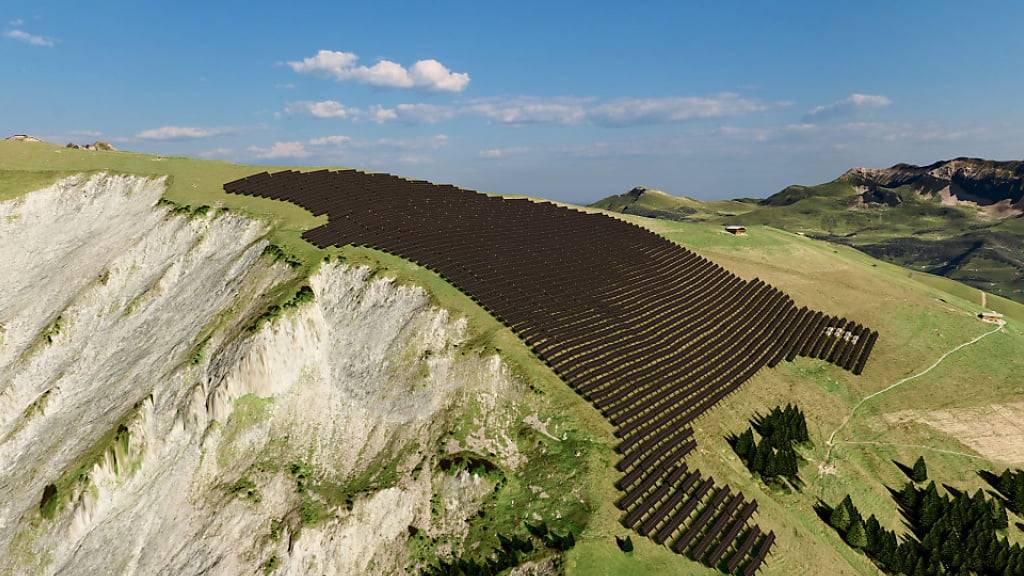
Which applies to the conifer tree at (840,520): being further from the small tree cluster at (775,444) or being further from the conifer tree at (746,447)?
the conifer tree at (746,447)

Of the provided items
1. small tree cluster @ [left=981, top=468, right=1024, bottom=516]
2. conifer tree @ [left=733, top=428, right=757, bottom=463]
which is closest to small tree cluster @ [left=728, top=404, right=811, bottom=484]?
conifer tree @ [left=733, top=428, right=757, bottom=463]

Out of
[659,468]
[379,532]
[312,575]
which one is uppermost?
[659,468]

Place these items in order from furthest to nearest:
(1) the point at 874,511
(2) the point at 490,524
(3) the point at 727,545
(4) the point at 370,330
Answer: (4) the point at 370,330 → (1) the point at 874,511 → (2) the point at 490,524 → (3) the point at 727,545

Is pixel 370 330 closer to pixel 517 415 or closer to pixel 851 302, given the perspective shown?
pixel 517 415

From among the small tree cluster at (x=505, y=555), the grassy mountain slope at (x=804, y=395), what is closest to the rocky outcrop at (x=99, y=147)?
the grassy mountain slope at (x=804, y=395)

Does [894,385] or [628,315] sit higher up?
[628,315]

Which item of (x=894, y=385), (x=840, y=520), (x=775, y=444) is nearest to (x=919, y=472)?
(x=840, y=520)

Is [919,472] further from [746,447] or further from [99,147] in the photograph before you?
[99,147]

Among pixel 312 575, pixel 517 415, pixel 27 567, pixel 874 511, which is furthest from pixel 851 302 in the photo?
pixel 27 567
